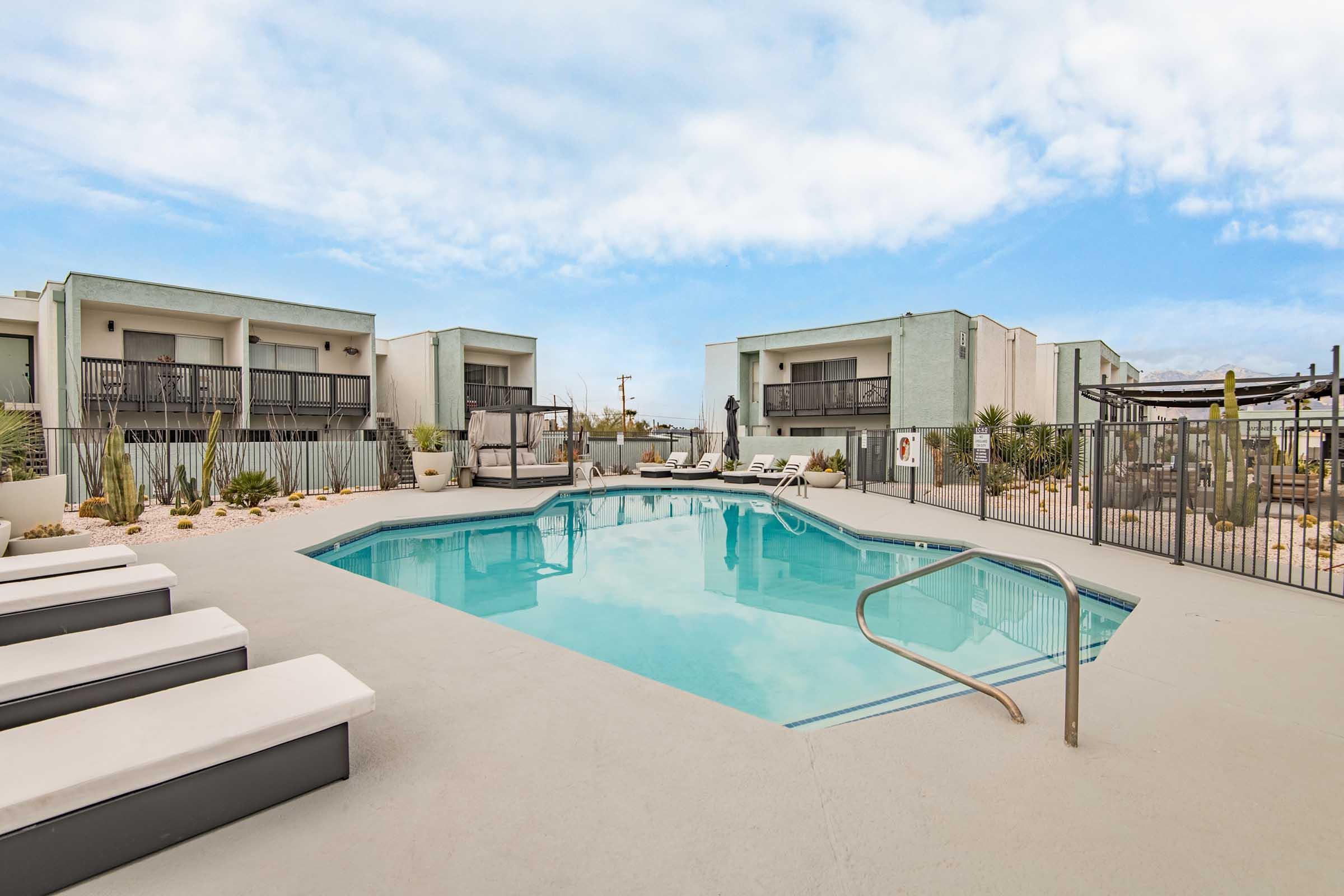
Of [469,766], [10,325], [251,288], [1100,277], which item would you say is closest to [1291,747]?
[469,766]

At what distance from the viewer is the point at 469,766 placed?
237 centimetres

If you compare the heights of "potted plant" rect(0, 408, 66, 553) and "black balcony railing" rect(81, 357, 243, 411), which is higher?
"black balcony railing" rect(81, 357, 243, 411)

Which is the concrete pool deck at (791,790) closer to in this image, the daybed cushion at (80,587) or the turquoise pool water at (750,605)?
the daybed cushion at (80,587)

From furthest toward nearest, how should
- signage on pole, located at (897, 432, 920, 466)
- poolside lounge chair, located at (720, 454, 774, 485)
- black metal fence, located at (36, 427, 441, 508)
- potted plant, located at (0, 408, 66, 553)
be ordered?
poolside lounge chair, located at (720, 454, 774, 485)
signage on pole, located at (897, 432, 920, 466)
black metal fence, located at (36, 427, 441, 508)
potted plant, located at (0, 408, 66, 553)

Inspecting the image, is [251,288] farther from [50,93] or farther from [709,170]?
[709,170]

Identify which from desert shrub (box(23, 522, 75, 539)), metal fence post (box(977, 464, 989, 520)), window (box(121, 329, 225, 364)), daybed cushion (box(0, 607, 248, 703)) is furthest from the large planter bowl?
window (box(121, 329, 225, 364))

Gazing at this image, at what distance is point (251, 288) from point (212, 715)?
19498 millimetres

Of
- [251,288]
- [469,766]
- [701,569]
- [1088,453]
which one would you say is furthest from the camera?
[251,288]

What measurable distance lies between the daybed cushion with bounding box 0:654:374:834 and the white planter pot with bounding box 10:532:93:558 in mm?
4878

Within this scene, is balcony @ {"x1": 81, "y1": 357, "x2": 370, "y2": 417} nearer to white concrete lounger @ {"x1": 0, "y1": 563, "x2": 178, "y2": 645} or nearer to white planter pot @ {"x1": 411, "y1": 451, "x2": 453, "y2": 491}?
white planter pot @ {"x1": 411, "y1": 451, "x2": 453, "y2": 491}

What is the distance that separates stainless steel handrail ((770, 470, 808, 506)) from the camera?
1388 cm

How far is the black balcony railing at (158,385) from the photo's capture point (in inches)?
577

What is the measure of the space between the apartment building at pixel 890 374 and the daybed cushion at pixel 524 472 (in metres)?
8.56

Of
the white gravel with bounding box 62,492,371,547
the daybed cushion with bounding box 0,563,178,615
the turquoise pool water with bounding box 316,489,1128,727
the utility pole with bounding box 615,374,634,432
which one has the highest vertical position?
the utility pole with bounding box 615,374,634,432
